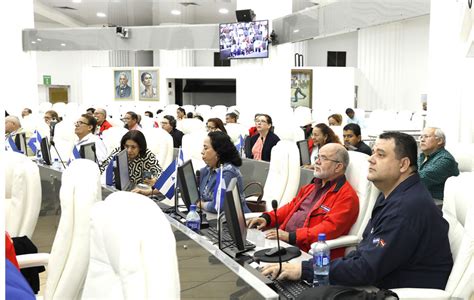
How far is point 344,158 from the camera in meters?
3.83

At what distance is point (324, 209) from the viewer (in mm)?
3766

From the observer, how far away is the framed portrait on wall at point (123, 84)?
21.0m

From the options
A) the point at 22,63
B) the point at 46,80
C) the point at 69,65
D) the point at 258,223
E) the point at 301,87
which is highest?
the point at 69,65

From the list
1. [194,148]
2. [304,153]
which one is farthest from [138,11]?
[194,148]

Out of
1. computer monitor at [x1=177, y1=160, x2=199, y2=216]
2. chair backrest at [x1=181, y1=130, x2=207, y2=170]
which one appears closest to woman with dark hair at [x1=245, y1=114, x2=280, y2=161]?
chair backrest at [x1=181, y1=130, x2=207, y2=170]

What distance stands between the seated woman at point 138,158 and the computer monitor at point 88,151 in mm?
449

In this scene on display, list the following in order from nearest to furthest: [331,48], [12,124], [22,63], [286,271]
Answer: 1. [286,271]
2. [12,124]
3. [22,63]
4. [331,48]

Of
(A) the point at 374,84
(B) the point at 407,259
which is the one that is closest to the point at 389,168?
(B) the point at 407,259

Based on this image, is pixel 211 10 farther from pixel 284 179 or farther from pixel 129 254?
pixel 129 254

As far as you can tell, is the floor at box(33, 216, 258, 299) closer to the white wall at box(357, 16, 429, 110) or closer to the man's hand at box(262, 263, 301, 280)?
the man's hand at box(262, 263, 301, 280)

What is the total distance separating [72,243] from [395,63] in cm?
1859

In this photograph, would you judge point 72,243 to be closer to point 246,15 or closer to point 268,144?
point 268,144

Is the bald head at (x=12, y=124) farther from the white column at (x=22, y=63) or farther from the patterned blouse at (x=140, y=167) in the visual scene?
the white column at (x=22, y=63)

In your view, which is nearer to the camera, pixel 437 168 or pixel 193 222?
pixel 193 222
